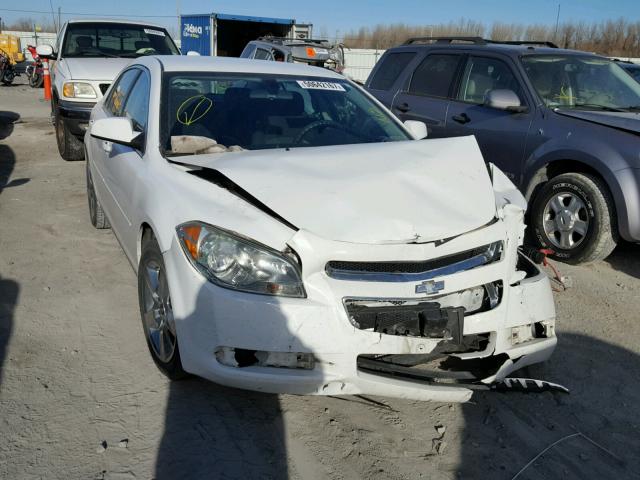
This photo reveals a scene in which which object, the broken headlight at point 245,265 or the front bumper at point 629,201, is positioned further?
the front bumper at point 629,201

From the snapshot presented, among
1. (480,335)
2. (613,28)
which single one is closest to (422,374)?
(480,335)

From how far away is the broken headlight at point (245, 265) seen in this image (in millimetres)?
2568

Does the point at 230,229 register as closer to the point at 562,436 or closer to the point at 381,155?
the point at 381,155

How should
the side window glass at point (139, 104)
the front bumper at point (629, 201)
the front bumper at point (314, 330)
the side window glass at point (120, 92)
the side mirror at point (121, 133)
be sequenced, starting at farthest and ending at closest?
the front bumper at point (629, 201) → the side window glass at point (120, 92) → the side window glass at point (139, 104) → the side mirror at point (121, 133) → the front bumper at point (314, 330)

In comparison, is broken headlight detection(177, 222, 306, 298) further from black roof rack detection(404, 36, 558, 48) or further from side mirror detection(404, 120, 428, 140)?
black roof rack detection(404, 36, 558, 48)

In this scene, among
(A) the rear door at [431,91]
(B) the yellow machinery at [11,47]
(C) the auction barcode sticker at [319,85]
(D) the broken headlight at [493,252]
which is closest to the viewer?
(D) the broken headlight at [493,252]

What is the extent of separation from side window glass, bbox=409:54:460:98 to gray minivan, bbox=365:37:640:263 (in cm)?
1

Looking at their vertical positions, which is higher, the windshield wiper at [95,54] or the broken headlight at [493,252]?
the windshield wiper at [95,54]

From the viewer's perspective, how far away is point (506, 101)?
564cm

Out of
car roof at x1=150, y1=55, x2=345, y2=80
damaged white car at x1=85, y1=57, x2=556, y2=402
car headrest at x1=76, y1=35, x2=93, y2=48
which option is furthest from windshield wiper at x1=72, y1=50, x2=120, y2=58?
damaged white car at x1=85, y1=57, x2=556, y2=402

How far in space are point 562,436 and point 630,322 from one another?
177 centimetres

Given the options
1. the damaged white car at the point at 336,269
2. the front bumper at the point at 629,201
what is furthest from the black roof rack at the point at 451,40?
the damaged white car at the point at 336,269

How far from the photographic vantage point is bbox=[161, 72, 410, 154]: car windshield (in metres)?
3.70

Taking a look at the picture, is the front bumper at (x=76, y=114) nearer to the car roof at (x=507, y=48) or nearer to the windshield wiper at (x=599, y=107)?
the car roof at (x=507, y=48)
